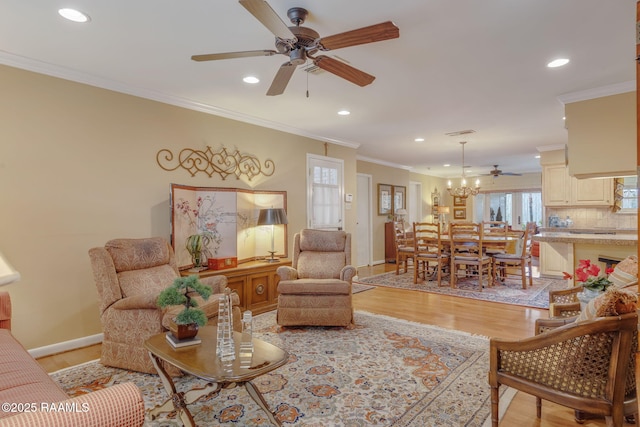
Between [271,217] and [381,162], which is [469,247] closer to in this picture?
[271,217]

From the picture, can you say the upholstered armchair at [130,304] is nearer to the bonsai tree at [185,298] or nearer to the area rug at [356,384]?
the area rug at [356,384]

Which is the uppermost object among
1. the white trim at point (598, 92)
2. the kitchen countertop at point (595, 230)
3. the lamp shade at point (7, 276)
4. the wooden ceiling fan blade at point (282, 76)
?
the white trim at point (598, 92)

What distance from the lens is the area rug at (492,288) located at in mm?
4762

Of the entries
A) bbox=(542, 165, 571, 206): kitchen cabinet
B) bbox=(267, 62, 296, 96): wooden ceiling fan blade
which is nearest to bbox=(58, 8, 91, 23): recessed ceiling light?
bbox=(267, 62, 296, 96): wooden ceiling fan blade

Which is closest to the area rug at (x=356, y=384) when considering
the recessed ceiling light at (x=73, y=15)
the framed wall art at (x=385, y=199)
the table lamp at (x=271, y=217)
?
the table lamp at (x=271, y=217)

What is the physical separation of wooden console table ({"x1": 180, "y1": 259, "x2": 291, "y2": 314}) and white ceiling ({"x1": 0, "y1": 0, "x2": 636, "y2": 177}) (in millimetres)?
1927

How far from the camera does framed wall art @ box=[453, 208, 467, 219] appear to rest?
11.0 meters

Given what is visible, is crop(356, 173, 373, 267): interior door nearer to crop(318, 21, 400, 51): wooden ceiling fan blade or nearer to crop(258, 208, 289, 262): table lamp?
crop(258, 208, 289, 262): table lamp

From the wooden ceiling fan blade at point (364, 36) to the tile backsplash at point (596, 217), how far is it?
609 cm

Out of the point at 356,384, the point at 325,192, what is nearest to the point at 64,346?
the point at 356,384

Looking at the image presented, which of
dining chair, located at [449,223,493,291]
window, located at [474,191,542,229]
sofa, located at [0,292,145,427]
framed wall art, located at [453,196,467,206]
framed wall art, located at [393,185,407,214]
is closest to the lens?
sofa, located at [0,292,145,427]

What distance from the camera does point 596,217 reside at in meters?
5.97

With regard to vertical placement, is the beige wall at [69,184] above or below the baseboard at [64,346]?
above

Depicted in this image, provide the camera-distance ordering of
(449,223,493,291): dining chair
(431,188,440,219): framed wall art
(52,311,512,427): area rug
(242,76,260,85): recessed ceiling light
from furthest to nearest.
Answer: (431,188,440,219): framed wall art < (449,223,493,291): dining chair < (242,76,260,85): recessed ceiling light < (52,311,512,427): area rug
